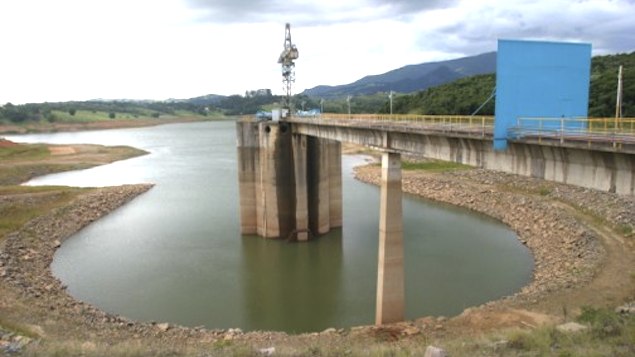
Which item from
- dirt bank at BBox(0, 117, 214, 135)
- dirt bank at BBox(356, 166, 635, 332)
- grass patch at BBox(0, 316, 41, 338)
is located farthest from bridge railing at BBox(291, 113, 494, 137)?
dirt bank at BBox(0, 117, 214, 135)

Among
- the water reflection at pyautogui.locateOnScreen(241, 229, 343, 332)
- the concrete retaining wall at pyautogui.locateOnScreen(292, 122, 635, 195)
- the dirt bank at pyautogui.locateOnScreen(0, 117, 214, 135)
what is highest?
the concrete retaining wall at pyautogui.locateOnScreen(292, 122, 635, 195)

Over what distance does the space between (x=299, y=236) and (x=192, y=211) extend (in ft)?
44.8

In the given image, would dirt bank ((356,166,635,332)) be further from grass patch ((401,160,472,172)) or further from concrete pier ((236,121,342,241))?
concrete pier ((236,121,342,241))

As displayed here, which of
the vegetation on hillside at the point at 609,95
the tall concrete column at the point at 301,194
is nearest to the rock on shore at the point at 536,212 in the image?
the vegetation on hillside at the point at 609,95

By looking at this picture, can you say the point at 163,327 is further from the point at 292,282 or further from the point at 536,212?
the point at 536,212

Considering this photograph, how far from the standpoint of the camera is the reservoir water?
2367 centimetres

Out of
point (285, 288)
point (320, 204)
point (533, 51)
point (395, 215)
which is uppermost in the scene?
point (533, 51)

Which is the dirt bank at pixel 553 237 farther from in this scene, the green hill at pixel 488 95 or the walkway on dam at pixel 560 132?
the green hill at pixel 488 95

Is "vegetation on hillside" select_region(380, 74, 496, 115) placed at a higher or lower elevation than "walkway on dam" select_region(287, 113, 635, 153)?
higher

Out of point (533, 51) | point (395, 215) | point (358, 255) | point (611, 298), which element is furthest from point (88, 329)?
point (611, 298)

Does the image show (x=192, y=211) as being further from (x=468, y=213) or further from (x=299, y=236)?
(x=468, y=213)

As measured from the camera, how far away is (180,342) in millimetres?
18562

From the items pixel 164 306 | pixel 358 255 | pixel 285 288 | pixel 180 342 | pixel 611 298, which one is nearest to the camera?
pixel 180 342

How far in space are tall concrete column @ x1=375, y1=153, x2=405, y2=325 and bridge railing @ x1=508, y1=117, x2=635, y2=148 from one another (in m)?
6.21
